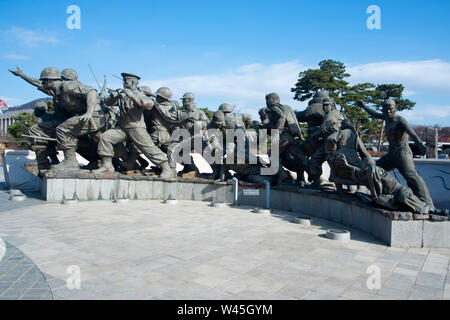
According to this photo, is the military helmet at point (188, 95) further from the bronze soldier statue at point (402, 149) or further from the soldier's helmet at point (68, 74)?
the bronze soldier statue at point (402, 149)

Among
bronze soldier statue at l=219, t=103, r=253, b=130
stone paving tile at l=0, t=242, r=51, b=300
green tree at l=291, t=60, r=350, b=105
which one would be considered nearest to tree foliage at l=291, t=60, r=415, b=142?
green tree at l=291, t=60, r=350, b=105

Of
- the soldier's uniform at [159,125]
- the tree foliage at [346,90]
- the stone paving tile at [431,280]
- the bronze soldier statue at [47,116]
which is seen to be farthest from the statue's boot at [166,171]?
the tree foliage at [346,90]

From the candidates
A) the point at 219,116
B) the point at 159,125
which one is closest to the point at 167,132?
the point at 159,125

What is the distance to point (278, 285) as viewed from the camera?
3.41 meters

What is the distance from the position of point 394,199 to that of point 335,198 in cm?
148

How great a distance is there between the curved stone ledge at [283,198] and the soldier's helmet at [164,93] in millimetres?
2378

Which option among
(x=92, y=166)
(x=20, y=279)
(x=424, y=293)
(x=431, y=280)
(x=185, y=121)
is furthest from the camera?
(x=92, y=166)

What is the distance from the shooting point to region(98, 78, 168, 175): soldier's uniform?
838 centimetres

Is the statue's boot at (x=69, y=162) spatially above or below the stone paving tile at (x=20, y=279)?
above

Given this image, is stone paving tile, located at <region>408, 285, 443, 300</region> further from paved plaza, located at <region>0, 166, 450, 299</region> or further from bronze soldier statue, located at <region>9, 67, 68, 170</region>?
bronze soldier statue, located at <region>9, 67, 68, 170</region>

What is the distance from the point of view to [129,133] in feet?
27.9

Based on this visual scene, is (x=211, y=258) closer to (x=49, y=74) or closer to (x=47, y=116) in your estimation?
(x=49, y=74)

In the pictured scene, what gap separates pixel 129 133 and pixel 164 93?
1.58 m

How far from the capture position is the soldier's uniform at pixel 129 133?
8.38 meters
